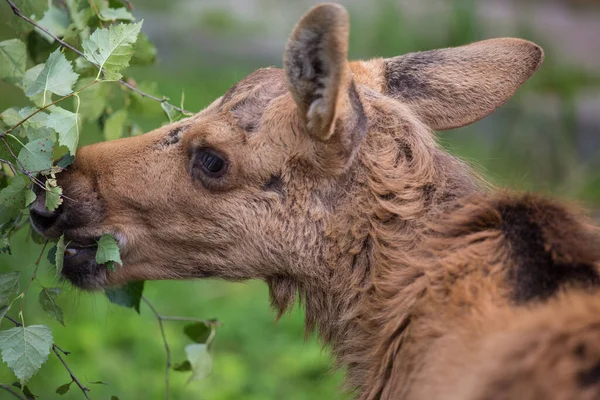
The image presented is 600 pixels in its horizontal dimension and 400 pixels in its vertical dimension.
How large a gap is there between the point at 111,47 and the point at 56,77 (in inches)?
10.4

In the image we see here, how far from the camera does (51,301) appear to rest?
3715 mm

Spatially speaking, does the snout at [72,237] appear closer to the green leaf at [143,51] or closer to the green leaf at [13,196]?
the green leaf at [13,196]

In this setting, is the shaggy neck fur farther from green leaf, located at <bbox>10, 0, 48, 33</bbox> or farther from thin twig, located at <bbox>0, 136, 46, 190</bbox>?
green leaf, located at <bbox>10, 0, 48, 33</bbox>

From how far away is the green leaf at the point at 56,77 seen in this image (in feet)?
11.8

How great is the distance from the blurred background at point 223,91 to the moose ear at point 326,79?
794mm

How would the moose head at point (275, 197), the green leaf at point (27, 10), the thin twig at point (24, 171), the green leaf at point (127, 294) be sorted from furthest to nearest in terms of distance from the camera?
the green leaf at point (127, 294) < the green leaf at point (27, 10) < the moose head at point (275, 197) < the thin twig at point (24, 171)

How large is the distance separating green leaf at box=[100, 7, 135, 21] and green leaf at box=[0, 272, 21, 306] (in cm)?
129

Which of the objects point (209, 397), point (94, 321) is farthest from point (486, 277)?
point (94, 321)

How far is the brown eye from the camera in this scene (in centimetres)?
388

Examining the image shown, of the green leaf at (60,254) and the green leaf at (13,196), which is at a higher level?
the green leaf at (13,196)

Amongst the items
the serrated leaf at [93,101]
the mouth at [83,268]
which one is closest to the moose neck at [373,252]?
the mouth at [83,268]

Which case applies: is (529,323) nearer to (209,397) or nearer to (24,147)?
(24,147)

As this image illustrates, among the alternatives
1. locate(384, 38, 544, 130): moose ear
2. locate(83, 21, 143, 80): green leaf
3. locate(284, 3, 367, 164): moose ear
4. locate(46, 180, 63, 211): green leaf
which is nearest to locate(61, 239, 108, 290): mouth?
locate(46, 180, 63, 211): green leaf

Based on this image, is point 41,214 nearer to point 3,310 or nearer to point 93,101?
point 3,310
